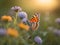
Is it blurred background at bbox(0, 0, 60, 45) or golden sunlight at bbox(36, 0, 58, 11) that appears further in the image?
golden sunlight at bbox(36, 0, 58, 11)

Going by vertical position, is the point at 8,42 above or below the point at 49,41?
above

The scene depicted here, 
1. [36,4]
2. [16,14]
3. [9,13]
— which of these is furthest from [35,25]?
[36,4]

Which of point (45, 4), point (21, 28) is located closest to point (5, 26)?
point (21, 28)

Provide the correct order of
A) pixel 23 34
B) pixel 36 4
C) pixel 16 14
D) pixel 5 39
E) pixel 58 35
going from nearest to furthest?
pixel 5 39 < pixel 23 34 < pixel 16 14 < pixel 58 35 < pixel 36 4

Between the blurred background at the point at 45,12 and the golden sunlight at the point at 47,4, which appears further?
the golden sunlight at the point at 47,4

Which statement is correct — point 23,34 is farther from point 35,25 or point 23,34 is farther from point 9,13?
point 9,13

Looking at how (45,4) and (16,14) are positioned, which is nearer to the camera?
(16,14)

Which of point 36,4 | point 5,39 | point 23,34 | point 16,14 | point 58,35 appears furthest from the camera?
point 36,4
